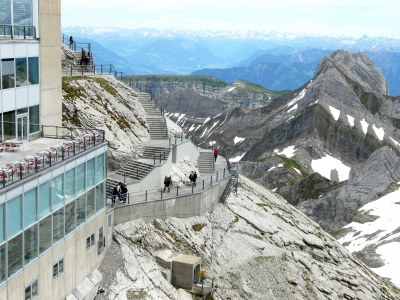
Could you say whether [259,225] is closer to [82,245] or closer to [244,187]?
[244,187]

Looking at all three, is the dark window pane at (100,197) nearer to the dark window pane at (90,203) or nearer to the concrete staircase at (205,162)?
the dark window pane at (90,203)

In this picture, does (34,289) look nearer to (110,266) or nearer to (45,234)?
(45,234)

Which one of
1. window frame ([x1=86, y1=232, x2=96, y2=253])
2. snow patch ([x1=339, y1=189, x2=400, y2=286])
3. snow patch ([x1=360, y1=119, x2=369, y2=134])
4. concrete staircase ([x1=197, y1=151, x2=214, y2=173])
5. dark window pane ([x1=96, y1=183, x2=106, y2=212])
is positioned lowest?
snow patch ([x1=339, y1=189, x2=400, y2=286])

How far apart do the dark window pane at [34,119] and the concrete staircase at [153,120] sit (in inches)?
575

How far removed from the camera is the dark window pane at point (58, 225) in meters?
26.9

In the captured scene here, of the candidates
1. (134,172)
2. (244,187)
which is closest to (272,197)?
(244,187)

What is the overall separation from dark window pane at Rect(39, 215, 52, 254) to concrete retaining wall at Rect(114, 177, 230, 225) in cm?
839

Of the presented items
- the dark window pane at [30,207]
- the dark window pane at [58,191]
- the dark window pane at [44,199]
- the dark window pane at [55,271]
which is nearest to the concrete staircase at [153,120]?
the dark window pane at [58,191]

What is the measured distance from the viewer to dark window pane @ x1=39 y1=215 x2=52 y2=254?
25688 millimetres

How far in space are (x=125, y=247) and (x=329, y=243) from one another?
22541 millimetres

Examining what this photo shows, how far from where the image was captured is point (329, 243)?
1988 inches

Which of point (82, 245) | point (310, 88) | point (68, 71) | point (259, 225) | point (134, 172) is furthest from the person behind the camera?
point (310, 88)

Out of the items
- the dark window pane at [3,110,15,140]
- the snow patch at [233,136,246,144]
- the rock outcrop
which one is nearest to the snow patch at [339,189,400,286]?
the rock outcrop

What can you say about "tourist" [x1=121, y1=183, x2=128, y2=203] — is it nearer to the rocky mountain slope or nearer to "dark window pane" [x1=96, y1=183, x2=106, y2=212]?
the rocky mountain slope
